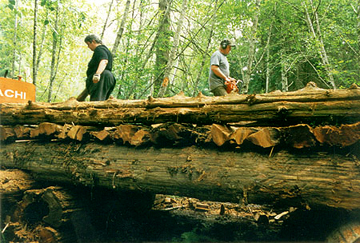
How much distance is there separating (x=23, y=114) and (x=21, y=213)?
1.59 metres

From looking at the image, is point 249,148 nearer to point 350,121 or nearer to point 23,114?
point 350,121

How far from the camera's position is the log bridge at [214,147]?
210cm

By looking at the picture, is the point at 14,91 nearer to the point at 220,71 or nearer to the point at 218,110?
the point at 220,71

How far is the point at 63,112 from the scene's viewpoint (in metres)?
3.75

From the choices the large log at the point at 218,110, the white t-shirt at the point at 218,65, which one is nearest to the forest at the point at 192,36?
the white t-shirt at the point at 218,65

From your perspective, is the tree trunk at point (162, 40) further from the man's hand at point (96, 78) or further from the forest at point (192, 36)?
the man's hand at point (96, 78)

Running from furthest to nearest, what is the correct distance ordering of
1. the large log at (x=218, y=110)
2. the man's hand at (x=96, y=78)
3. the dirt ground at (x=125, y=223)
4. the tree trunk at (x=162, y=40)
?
the tree trunk at (x=162, y=40), the man's hand at (x=96, y=78), the dirt ground at (x=125, y=223), the large log at (x=218, y=110)

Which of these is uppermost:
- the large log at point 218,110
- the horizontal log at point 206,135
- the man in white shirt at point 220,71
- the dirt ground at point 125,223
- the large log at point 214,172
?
the man in white shirt at point 220,71

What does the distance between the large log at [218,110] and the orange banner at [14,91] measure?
3.13 feet

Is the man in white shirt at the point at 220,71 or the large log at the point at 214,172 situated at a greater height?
the man in white shirt at the point at 220,71

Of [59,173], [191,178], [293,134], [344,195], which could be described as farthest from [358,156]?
[59,173]

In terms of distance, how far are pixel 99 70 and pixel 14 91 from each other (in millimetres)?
1739

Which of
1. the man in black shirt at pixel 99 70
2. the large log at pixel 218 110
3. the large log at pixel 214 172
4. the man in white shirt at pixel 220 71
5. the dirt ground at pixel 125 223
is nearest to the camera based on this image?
the large log at pixel 214 172

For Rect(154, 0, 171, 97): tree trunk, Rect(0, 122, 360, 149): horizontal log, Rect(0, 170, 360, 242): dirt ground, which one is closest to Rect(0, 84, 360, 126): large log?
Rect(0, 122, 360, 149): horizontal log
